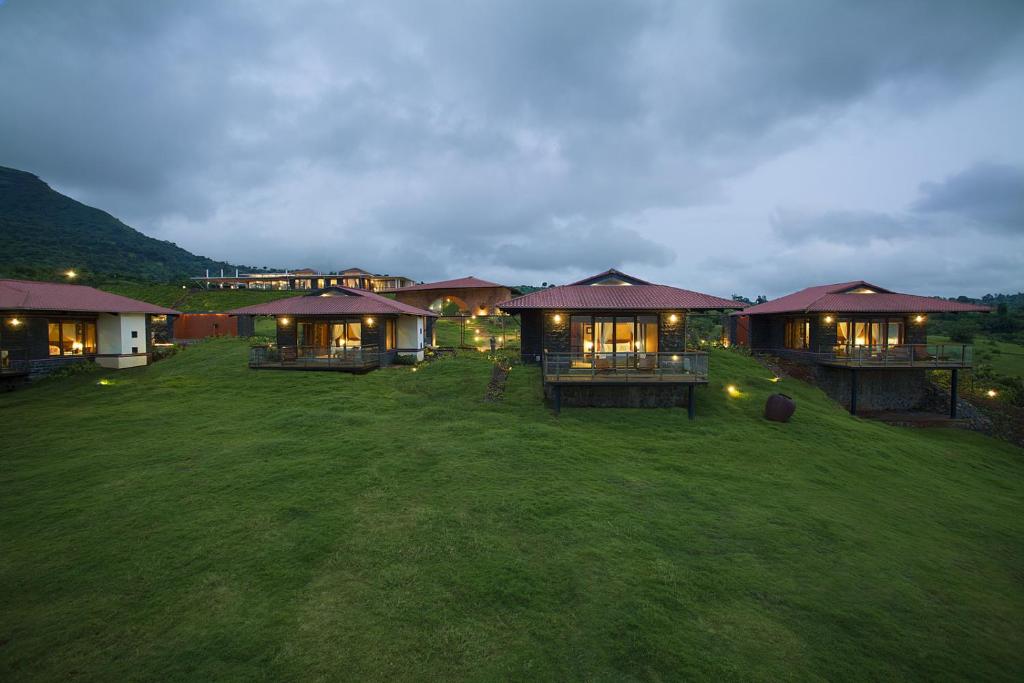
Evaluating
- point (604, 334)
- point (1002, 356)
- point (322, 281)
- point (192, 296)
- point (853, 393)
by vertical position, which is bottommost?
point (853, 393)

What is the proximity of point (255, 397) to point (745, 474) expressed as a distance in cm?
1873

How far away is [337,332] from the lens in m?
25.3

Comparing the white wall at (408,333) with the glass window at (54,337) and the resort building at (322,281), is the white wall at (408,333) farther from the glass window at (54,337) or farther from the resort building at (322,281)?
the resort building at (322,281)

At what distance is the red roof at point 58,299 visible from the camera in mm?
20844

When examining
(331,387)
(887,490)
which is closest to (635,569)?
(887,490)

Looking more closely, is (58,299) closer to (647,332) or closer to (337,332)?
(337,332)

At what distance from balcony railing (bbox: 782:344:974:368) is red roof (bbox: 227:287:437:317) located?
928 inches

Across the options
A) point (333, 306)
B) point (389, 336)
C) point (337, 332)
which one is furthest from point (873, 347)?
point (337, 332)

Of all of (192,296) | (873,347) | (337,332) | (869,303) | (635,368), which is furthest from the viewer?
(192,296)

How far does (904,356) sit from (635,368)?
15.8m

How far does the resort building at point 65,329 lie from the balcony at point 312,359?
859cm

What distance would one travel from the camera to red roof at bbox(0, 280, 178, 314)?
2084 centimetres

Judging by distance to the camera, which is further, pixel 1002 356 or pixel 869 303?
pixel 1002 356

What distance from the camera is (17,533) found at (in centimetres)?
→ 781
